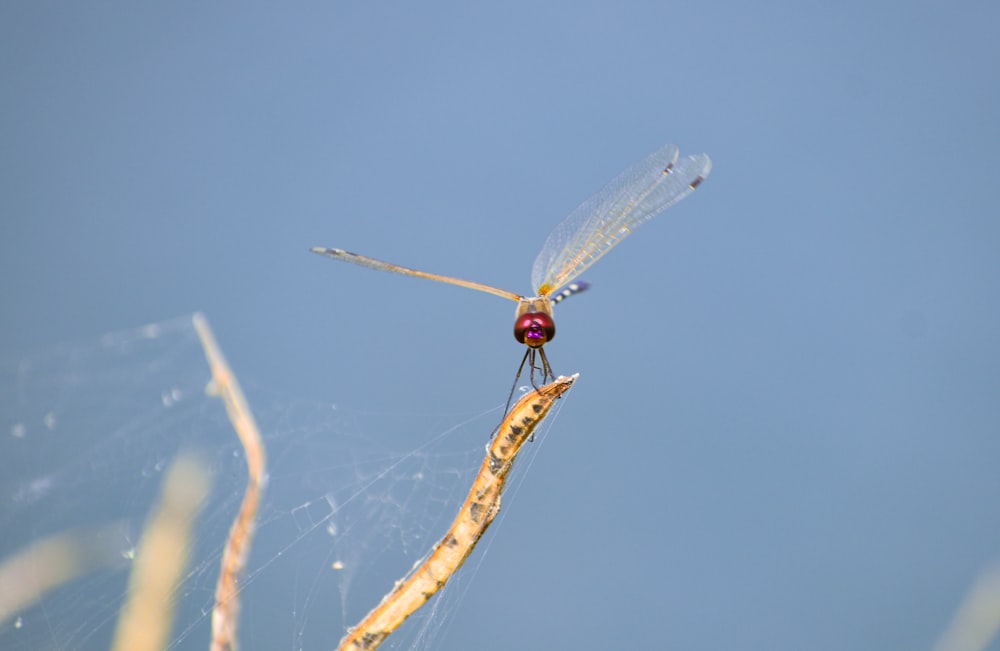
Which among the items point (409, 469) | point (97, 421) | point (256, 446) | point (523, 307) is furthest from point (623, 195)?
point (97, 421)

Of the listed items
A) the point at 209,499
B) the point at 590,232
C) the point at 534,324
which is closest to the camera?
the point at 534,324

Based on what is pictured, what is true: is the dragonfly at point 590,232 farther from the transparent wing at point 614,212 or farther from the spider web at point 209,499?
the spider web at point 209,499

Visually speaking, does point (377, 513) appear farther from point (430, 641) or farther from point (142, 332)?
point (142, 332)

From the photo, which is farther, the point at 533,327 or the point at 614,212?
the point at 614,212

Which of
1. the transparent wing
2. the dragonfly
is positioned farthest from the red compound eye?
the transparent wing

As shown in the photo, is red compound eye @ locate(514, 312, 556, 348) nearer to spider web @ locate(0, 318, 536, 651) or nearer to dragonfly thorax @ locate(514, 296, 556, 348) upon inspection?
dragonfly thorax @ locate(514, 296, 556, 348)

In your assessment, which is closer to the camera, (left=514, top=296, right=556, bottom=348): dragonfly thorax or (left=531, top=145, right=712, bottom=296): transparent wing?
(left=514, top=296, right=556, bottom=348): dragonfly thorax

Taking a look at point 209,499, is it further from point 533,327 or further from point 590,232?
point 590,232

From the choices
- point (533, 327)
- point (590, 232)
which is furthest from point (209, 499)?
point (590, 232)
